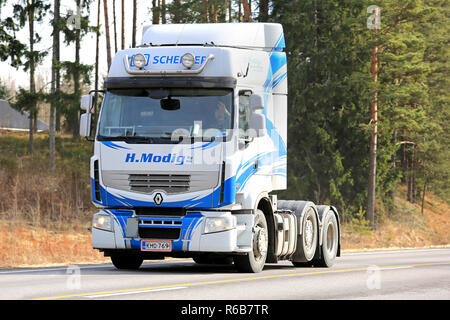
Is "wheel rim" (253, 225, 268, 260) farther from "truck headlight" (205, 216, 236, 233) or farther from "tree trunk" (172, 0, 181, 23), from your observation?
"tree trunk" (172, 0, 181, 23)

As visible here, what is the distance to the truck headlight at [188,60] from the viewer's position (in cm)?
1500

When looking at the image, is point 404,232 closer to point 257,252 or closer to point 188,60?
point 257,252

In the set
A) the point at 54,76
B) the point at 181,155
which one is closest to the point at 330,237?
the point at 181,155

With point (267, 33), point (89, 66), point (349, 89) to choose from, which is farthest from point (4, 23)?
point (267, 33)

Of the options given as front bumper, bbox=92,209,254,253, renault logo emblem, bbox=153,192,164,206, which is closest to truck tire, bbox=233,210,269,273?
front bumper, bbox=92,209,254,253

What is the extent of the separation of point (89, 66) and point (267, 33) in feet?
93.6

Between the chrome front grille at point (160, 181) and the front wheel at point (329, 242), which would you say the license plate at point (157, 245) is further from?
the front wheel at point (329, 242)

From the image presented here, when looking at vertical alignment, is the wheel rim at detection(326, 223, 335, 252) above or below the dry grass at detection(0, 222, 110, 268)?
above

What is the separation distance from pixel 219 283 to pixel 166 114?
3338 mm

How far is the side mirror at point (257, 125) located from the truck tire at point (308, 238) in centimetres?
358

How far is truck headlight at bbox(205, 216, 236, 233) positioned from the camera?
1457 cm

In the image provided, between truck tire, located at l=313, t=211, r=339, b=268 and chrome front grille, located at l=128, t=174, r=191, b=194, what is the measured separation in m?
5.45

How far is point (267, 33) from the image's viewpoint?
17.1 m
